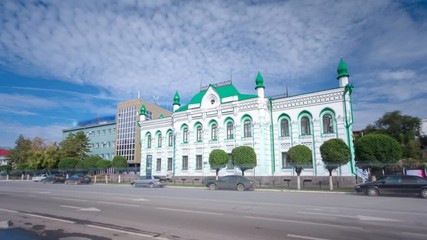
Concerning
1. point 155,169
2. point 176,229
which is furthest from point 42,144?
point 176,229

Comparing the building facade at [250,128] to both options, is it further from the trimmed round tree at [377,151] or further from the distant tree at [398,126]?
the distant tree at [398,126]

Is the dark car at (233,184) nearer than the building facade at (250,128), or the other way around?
the dark car at (233,184)

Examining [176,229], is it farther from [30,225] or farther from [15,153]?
[15,153]

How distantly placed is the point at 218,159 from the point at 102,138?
54.1m

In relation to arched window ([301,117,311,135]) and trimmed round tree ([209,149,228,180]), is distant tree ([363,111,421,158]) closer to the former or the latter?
arched window ([301,117,311,135])

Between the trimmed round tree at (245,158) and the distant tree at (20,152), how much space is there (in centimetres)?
5698

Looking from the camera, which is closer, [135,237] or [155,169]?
[135,237]

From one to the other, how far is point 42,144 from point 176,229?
236 feet

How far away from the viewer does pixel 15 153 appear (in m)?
69.0

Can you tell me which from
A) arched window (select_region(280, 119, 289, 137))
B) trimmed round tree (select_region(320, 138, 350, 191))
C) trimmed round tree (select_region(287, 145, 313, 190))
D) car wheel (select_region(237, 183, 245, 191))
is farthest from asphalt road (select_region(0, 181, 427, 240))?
arched window (select_region(280, 119, 289, 137))

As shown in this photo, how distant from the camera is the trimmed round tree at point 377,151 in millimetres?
22828

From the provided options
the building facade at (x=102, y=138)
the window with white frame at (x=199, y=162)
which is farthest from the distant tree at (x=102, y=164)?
the building facade at (x=102, y=138)

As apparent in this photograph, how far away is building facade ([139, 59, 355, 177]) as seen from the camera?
2769cm

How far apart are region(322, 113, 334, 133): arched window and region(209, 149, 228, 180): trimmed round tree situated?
11.0 m
